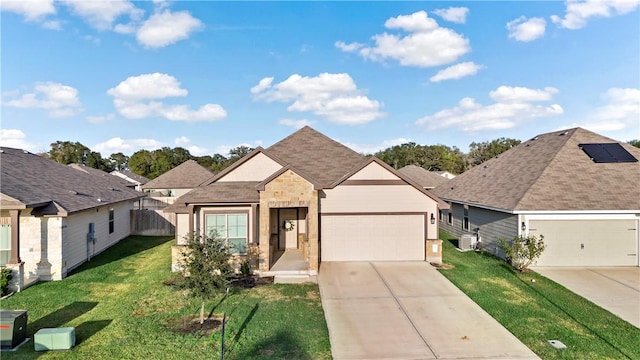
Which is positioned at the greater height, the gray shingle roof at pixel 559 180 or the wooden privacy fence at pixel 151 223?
the gray shingle roof at pixel 559 180

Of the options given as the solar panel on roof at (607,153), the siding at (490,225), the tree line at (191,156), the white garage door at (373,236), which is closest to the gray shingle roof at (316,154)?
the white garage door at (373,236)

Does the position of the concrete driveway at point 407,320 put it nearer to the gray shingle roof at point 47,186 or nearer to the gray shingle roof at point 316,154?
the gray shingle roof at point 316,154

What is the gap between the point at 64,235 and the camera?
12.5m

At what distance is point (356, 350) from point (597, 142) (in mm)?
17944

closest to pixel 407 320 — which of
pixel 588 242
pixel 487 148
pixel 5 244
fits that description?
pixel 588 242

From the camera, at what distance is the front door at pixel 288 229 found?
647 inches

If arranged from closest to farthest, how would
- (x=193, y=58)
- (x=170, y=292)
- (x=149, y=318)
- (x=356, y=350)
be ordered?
(x=356, y=350) < (x=149, y=318) < (x=170, y=292) < (x=193, y=58)

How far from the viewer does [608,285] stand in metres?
11.9

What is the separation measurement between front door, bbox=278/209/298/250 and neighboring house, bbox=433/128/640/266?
374 inches

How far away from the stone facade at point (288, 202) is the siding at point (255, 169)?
2672 mm

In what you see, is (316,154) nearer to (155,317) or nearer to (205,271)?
(205,271)

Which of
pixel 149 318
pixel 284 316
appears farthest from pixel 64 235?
pixel 284 316

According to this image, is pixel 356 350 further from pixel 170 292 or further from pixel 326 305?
pixel 170 292

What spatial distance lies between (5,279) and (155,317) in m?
5.96
